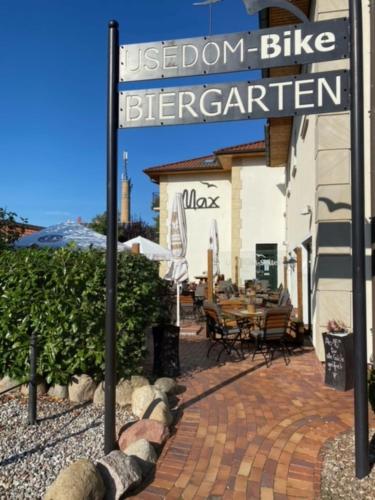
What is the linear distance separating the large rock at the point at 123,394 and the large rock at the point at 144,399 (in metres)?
0.21

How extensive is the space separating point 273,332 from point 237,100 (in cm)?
391

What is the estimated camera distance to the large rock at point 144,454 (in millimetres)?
2814

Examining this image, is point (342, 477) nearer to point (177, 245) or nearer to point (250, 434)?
point (250, 434)

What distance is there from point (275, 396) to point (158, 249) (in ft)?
22.0

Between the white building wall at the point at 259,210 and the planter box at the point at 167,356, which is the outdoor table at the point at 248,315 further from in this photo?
the white building wall at the point at 259,210

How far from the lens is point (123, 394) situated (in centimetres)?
402

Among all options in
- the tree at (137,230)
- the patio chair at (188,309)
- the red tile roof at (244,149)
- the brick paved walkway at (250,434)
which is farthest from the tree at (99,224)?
the brick paved walkway at (250,434)

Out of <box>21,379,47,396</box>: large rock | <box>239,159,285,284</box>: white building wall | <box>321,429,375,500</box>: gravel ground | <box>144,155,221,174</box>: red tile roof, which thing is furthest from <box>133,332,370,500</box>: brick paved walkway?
<box>144,155,221,174</box>: red tile roof

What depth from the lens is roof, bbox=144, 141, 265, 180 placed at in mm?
17766

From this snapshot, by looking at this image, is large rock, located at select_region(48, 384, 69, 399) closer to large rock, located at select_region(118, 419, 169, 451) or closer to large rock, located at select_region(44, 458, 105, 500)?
large rock, located at select_region(118, 419, 169, 451)

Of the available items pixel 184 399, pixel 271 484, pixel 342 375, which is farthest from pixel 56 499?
pixel 342 375

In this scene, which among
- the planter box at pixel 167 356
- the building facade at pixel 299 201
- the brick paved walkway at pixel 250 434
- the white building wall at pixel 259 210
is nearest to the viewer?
the brick paved walkway at pixel 250 434

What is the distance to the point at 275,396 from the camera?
4.29 m

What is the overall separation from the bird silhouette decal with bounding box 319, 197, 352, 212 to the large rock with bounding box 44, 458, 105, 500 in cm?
456
